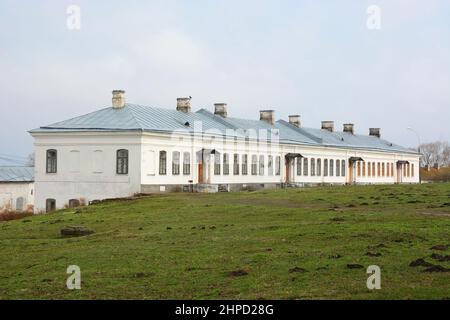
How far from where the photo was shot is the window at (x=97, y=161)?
45969mm

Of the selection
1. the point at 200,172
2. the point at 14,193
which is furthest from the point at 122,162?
the point at 14,193

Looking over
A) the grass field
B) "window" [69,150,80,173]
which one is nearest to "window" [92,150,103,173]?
"window" [69,150,80,173]

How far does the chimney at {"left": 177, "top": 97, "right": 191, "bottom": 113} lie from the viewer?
56500mm

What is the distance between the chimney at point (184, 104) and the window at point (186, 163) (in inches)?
308

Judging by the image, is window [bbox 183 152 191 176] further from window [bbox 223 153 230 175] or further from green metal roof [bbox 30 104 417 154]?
window [bbox 223 153 230 175]

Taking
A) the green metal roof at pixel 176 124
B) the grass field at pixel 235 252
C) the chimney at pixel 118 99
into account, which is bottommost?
the grass field at pixel 235 252

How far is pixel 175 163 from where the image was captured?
158 feet

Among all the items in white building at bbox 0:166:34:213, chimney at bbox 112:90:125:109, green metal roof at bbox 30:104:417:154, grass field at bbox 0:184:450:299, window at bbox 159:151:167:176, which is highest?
chimney at bbox 112:90:125:109

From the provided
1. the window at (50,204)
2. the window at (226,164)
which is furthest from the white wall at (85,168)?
the window at (226,164)

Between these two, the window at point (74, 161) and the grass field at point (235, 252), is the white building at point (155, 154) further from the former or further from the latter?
the grass field at point (235, 252)

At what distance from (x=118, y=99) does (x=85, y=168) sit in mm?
6160

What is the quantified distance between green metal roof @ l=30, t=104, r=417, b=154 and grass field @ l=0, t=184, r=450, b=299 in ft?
48.6
